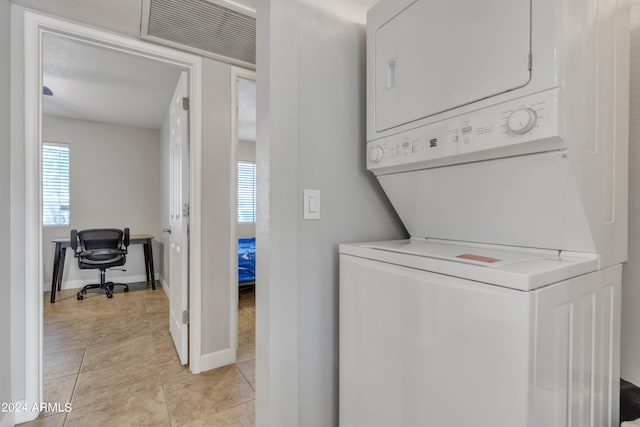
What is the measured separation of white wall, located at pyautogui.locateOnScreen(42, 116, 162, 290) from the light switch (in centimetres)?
423

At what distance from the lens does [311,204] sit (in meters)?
1.15

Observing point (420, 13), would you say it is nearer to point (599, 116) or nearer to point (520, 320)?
point (599, 116)

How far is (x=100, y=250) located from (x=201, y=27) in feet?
10.8

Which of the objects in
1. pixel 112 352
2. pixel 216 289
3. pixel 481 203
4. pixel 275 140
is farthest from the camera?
pixel 112 352

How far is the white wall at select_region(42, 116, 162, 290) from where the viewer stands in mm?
4102

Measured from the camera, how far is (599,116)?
31.3 inches

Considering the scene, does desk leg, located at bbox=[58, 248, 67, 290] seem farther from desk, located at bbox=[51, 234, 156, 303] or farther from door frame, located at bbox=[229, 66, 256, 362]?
door frame, located at bbox=[229, 66, 256, 362]

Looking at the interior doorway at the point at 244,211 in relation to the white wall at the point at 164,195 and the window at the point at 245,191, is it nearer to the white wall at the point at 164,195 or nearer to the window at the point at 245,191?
the window at the point at 245,191

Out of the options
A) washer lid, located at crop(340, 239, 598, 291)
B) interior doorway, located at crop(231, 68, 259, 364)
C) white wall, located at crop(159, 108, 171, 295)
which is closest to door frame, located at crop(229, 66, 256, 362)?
interior doorway, located at crop(231, 68, 259, 364)

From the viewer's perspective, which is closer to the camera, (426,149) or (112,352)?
(426,149)

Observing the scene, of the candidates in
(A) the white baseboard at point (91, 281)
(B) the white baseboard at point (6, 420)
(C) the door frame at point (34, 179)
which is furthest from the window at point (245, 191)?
(B) the white baseboard at point (6, 420)

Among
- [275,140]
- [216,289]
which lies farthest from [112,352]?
[275,140]

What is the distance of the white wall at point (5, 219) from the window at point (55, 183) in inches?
124

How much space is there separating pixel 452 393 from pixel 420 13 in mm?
1096
